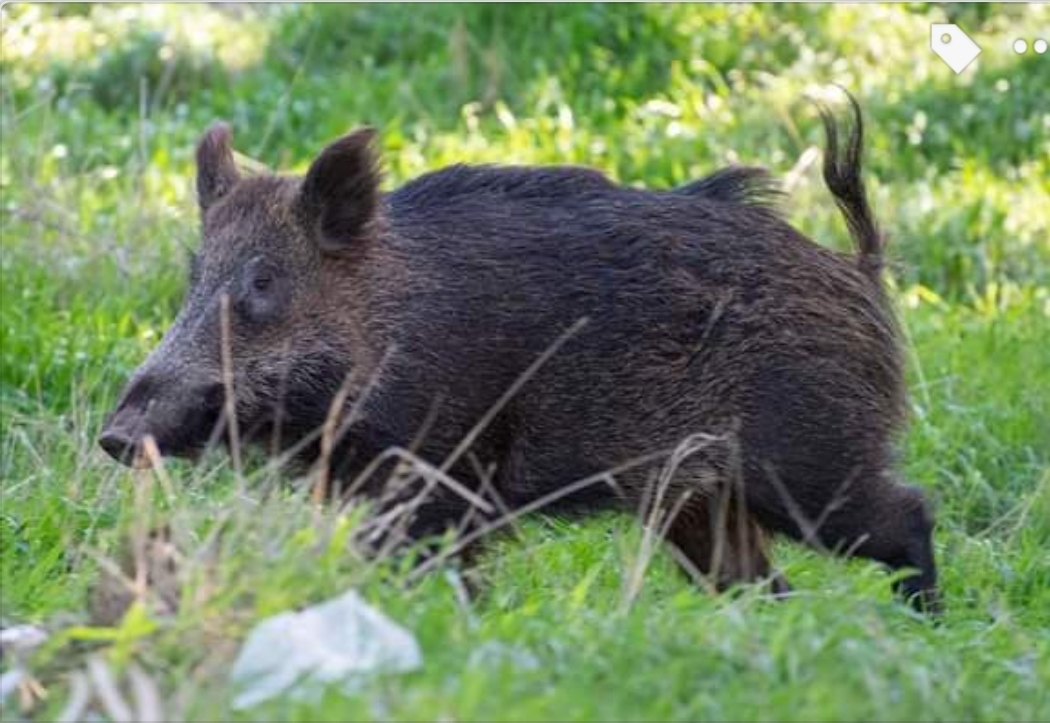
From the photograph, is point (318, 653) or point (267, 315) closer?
point (318, 653)

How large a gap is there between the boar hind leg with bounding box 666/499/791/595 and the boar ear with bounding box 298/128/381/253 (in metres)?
1.05

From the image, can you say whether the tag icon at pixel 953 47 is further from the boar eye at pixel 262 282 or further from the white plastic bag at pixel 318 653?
the white plastic bag at pixel 318 653

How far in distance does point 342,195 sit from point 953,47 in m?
5.43

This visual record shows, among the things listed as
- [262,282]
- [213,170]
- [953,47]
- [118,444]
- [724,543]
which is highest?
[213,170]

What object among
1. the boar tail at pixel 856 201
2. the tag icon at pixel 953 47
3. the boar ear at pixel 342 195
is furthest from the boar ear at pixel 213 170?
the tag icon at pixel 953 47

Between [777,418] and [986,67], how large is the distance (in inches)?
199

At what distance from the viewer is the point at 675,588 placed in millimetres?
5652

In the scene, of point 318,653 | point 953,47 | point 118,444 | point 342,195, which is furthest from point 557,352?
point 953,47

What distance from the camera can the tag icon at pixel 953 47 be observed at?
34.6 ft

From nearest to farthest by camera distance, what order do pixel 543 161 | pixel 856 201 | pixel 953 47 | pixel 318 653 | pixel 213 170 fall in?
pixel 318 653, pixel 213 170, pixel 856 201, pixel 543 161, pixel 953 47

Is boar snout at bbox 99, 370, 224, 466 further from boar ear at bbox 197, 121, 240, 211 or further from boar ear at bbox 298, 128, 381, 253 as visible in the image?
boar ear at bbox 197, 121, 240, 211

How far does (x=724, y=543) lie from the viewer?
20.0 ft

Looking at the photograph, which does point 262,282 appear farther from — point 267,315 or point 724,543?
point 724,543

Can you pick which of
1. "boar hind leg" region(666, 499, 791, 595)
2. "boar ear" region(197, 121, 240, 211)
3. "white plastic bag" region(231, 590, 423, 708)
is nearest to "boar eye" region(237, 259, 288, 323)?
"boar ear" region(197, 121, 240, 211)
